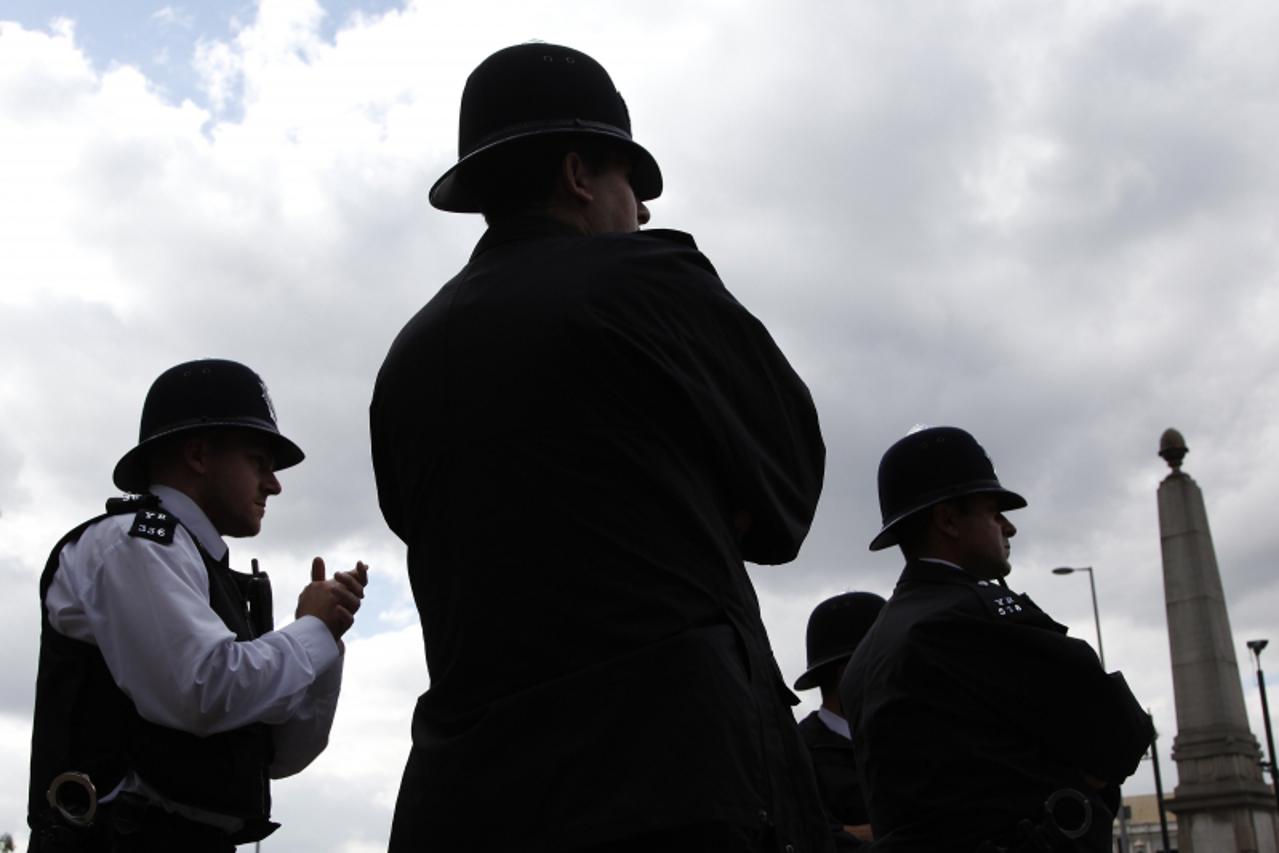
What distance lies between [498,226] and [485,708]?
1.09 meters

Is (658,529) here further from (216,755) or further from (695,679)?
(216,755)

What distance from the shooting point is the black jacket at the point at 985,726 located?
4.67m

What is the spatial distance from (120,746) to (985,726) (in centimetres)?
280

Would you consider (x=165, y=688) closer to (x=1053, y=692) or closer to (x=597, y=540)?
(x=597, y=540)

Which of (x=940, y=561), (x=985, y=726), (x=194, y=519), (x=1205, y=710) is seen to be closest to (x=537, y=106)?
(x=194, y=519)

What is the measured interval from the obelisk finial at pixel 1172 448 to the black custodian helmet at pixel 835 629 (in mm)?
19666

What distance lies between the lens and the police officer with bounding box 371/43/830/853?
7.23 feet

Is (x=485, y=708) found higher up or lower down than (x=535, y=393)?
lower down

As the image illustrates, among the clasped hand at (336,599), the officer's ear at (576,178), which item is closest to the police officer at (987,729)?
the clasped hand at (336,599)

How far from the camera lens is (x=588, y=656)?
232 cm

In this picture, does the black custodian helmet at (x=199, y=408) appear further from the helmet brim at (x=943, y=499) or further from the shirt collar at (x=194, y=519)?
the helmet brim at (x=943, y=499)

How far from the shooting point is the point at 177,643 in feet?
11.8

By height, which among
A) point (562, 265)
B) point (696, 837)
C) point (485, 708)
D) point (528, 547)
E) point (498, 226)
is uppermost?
point (498, 226)

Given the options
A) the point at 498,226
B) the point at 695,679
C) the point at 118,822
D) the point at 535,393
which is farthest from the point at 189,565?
the point at 695,679
